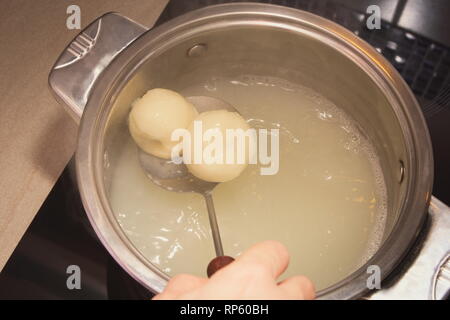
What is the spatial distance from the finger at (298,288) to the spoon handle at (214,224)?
0.19 metres

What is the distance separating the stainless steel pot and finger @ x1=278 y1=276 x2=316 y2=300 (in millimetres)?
76

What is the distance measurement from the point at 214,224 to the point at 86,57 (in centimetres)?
30

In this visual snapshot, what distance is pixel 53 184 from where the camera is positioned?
33.5 inches

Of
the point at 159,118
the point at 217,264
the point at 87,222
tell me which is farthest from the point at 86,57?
the point at 217,264

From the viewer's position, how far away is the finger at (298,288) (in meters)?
0.48

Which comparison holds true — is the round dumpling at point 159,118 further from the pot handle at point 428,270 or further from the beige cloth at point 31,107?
the pot handle at point 428,270

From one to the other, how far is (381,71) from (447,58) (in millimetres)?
286

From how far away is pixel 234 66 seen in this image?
2.79 ft
